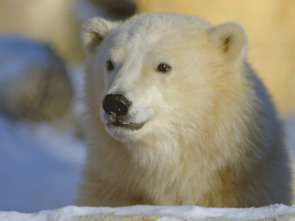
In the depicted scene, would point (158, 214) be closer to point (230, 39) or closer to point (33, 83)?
point (230, 39)

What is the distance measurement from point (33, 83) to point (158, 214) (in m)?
7.00

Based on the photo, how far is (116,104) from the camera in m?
3.22

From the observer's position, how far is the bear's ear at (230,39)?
144 inches

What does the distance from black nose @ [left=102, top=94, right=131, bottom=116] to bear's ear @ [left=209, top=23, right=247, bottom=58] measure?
2.94 ft

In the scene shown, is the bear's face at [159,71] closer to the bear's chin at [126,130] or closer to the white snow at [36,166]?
the bear's chin at [126,130]

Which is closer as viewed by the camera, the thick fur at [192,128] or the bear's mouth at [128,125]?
the bear's mouth at [128,125]

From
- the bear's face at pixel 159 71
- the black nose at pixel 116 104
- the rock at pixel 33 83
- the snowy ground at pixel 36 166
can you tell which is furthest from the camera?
the rock at pixel 33 83

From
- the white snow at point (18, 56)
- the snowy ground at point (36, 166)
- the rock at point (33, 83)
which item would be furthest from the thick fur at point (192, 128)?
the white snow at point (18, 56)

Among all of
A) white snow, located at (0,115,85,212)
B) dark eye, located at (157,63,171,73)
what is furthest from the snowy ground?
dark eye, located at (157,63,171,73)

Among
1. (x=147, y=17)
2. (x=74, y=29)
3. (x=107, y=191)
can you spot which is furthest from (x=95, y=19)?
(x=74, y=29)

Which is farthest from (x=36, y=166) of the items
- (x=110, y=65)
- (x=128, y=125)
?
(x=128, y=125)

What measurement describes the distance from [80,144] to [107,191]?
536 centimetres

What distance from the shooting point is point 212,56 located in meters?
3.73

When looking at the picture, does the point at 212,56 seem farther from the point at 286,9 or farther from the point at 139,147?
the point at 286,9
